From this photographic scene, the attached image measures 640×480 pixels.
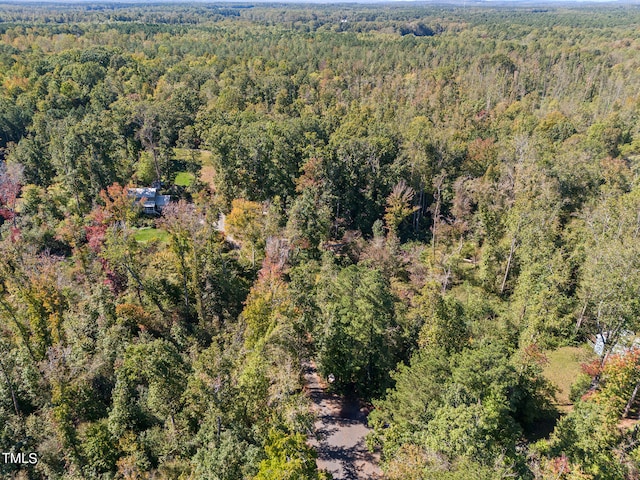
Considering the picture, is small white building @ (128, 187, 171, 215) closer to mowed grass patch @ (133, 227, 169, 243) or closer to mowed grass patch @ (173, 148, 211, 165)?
mowed grass patch @ (133, 227, 169, 243)

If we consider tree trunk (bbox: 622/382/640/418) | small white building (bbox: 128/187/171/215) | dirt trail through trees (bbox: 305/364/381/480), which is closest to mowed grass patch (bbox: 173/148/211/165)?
small white building (bbox: 128/187/171/215)

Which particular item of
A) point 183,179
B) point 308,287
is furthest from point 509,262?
point 183,179

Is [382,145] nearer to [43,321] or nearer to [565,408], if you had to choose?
[565,408]

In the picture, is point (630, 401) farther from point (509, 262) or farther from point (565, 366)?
point (509, 262)

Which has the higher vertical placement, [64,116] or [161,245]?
[64,116]

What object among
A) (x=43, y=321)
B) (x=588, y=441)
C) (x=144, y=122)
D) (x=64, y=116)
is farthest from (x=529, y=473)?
(x=64, y=116)

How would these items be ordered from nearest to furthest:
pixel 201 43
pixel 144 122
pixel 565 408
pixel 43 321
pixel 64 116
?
pixel 565 408, pixel 43 321, pixel 144 122, pixel 64 116, pixel 201 43

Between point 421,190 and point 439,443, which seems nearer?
point 439,443
